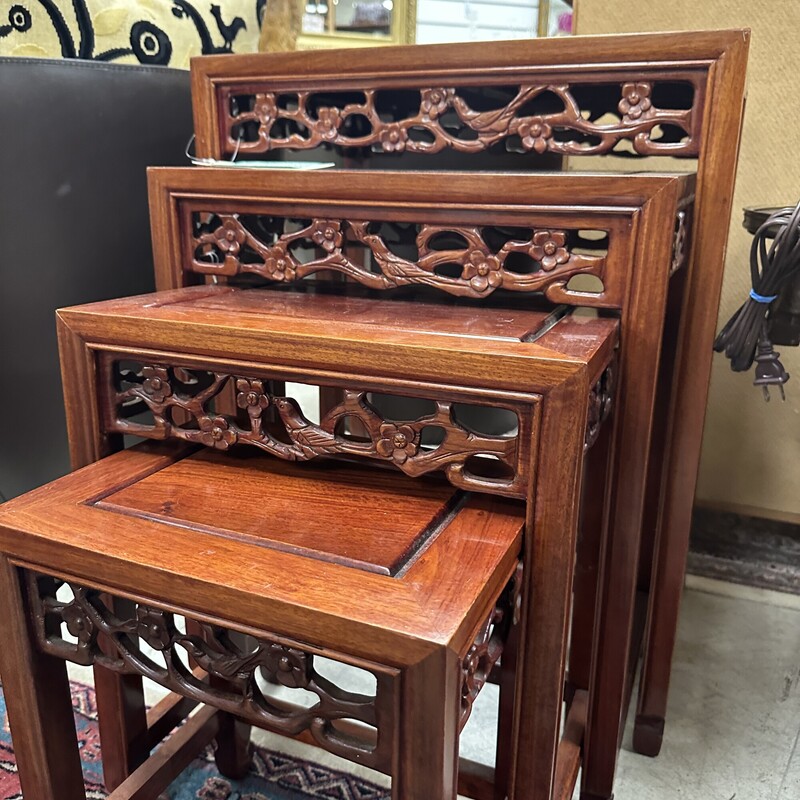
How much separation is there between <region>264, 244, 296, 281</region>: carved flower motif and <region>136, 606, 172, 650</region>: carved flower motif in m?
0.41

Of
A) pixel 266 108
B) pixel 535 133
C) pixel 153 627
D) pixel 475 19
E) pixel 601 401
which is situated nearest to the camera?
pixel 153 627

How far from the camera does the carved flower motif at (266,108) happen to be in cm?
96

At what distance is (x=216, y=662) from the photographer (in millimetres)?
615

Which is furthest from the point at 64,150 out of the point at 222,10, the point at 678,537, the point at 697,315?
the point at 678,537

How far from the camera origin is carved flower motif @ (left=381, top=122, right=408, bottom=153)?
0.90 metres

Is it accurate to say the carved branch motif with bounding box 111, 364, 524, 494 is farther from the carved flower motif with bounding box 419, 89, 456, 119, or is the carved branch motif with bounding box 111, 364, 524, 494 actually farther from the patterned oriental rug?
the patterned oriental rug

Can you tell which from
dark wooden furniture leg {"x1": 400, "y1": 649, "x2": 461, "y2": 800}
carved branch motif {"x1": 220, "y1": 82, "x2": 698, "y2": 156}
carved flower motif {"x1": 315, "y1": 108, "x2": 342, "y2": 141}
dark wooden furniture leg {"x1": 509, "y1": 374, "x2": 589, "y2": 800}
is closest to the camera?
dark wooden furniture leg {"x1": 400, "y1": 649, "x2": 461, "y2": 800}

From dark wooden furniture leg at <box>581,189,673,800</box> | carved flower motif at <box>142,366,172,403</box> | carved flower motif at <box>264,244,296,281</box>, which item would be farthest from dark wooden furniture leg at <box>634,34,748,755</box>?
carved flower motif at <box>142,366,172,403</box>

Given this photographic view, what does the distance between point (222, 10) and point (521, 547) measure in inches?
47.1

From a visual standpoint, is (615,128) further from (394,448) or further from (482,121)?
(394,448)

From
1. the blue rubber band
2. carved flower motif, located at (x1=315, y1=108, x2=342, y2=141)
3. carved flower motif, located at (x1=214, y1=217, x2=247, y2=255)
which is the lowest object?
the blue rubber band

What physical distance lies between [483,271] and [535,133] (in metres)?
0.17

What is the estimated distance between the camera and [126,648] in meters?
0.66

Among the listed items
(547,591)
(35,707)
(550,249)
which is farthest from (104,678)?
(550,249)
